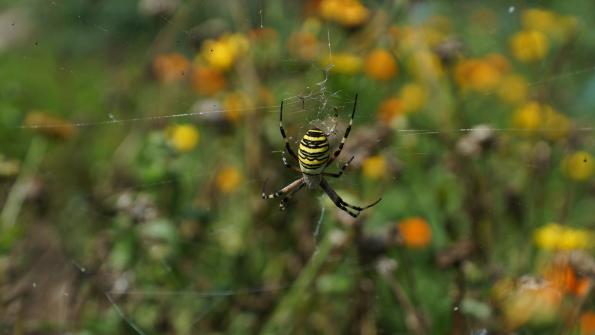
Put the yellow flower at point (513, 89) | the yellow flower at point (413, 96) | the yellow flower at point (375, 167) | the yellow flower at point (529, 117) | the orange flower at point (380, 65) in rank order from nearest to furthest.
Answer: the yellow flower at point (375, 167) → the yellow flower at point (529, 117) → the orange flower at point (380, 65) → the yellow flower at point (413, 96) → the yellow flower at point (513, 89)

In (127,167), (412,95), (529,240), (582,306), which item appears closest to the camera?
(582,306)

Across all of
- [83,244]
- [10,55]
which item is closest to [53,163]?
[83,244]

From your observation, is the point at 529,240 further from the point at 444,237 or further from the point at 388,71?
the point at 388,71

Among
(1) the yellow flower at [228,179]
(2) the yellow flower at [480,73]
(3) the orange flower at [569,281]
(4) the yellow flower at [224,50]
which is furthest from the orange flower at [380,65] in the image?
(3) the orange flower at [569,281]

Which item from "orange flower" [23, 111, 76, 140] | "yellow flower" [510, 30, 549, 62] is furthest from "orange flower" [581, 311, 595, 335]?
"orange flower" [23, 111, 76, 140]

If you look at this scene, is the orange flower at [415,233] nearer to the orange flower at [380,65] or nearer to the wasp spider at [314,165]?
the wasp spider at [314,165]

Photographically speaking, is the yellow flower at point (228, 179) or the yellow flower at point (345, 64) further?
the yellow flower at point (228, 179)

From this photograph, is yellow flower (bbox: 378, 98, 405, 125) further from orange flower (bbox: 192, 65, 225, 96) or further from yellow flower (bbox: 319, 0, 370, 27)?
orange flower (bbox: 192, 65, 225, 96)
